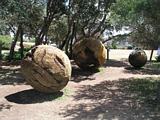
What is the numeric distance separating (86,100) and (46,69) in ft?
5.63

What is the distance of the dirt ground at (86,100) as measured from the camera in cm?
1075

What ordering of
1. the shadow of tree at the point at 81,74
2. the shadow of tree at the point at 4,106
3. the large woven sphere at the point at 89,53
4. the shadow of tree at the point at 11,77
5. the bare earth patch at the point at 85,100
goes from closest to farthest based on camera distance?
the bare earth patch at the point at 85,100, the shadow of tree at the point at 4,106, the shadow of tree at the point at 11,77, the shadow of tree at the point at 81,74, the large woven sphere at the point at 89,53

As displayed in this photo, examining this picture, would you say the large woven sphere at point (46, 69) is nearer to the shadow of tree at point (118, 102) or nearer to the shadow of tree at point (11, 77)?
the shadow of tree at point (118, 102)

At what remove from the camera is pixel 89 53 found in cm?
1962

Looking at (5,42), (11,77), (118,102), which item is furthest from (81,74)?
(5,42)

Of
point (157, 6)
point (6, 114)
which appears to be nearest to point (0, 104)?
point (6, 114)

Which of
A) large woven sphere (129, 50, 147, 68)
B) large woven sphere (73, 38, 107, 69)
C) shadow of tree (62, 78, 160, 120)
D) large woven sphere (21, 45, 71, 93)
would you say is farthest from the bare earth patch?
large woven sphere (129, 50, 147, 68)

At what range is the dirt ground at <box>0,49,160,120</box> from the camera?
10750mm

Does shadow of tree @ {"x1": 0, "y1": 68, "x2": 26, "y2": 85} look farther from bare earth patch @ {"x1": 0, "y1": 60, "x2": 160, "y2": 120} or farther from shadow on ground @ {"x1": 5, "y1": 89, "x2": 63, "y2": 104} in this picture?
shadow on ground @ {"x1": 5, "y1": 89, "x2": 63, "y2": 104}

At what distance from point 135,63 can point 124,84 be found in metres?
6.76

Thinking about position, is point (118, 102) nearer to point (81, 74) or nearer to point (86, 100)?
point (86, 100)

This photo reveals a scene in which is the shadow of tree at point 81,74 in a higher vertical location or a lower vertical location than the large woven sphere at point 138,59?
lower

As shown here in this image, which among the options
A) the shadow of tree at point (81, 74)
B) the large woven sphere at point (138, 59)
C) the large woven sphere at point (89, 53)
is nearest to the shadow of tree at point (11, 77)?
the shadow of tree at point (81, 74)

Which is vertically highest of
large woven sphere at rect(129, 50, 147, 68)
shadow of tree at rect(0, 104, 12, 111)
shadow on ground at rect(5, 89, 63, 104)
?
large woven sphere at rect(129, 50, 147, 68)
